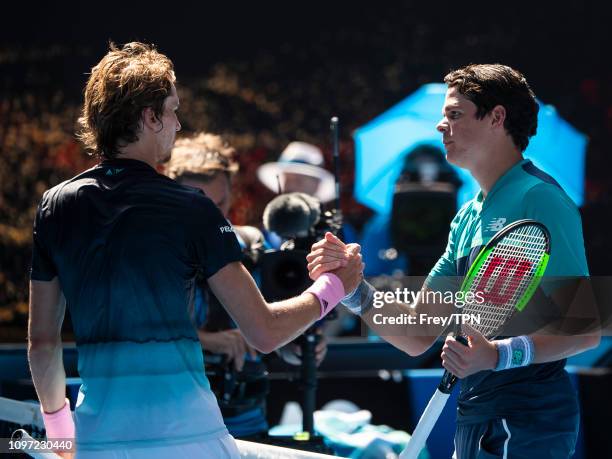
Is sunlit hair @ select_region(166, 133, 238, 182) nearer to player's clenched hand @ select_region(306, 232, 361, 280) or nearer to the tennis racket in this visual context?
player's clenched hand @ select_region(306, 232, 361, 280)

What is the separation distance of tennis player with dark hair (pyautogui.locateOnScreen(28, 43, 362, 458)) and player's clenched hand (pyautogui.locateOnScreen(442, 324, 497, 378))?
44 centimetres

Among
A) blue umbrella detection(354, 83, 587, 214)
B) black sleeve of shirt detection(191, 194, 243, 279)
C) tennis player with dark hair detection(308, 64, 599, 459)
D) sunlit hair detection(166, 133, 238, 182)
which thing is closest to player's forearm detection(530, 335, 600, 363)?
tennis player with dark hair detection(308, 64, 599, 459)

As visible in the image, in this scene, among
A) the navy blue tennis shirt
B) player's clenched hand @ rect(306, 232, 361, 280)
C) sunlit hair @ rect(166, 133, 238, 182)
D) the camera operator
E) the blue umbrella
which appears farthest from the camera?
the blue umbrella

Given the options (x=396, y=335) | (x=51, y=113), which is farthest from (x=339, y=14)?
(x=396, y=335)

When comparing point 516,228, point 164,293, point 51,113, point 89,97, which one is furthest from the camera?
point 51,113

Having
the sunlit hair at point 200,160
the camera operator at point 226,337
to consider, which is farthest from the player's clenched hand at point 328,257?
the sunlit hair at point 200,160

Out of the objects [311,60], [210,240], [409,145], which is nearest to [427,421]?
[210,240]

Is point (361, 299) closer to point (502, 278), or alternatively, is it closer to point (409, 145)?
point (502, 278)

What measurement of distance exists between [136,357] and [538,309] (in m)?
1.05

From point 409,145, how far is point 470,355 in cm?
Result: 390

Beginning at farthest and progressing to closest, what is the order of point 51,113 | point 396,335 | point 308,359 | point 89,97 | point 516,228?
point 51,113 < point 308,359 < point 396,335 < point 516,228 < point 89,97

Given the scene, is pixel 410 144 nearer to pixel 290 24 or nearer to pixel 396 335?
pixel 290 24

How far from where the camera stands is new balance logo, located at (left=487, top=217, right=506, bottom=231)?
2.41 m

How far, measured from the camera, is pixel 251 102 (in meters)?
5.93
